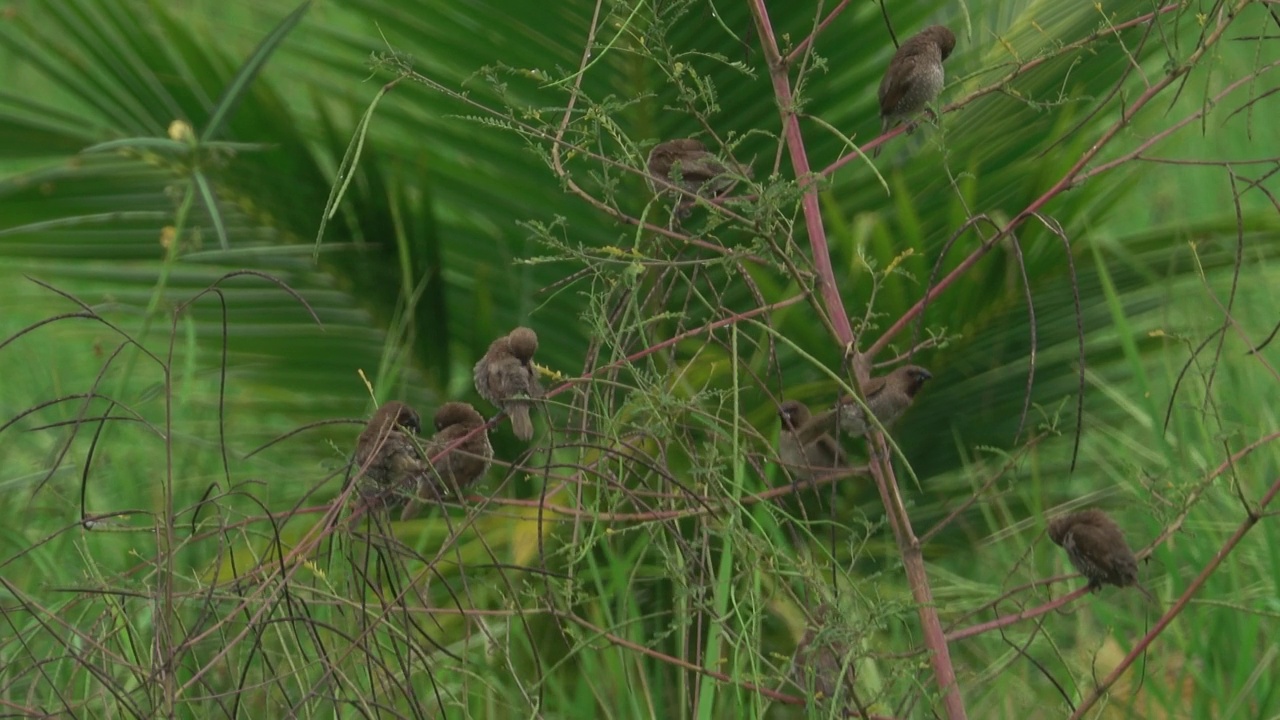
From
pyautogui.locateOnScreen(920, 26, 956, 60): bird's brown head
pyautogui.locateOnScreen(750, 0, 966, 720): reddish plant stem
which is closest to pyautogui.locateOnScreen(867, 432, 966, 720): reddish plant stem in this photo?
pyautogui.locateOnScreen(750, 0, 966, 720): reddish plant stem

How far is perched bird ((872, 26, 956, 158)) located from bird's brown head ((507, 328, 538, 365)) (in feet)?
2.74

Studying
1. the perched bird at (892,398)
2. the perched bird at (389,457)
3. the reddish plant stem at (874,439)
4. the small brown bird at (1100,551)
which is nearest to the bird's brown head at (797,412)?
the perched bird at (892,398)

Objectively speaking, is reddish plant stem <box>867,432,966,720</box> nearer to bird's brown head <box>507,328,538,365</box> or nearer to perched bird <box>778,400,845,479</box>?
bird's brown head <box>507,328,538,365</box>

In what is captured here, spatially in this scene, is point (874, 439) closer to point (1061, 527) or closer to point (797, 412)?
point (1061, 527)

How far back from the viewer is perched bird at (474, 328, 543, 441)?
324 cm

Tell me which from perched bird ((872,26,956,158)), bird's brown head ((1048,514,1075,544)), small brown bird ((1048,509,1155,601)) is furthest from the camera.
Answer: perched bird ((872,26,956,158))

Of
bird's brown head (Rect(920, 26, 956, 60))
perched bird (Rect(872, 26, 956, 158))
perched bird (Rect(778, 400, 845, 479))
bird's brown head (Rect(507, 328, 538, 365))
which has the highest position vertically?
bird's brown head (Rect(920, 26, 956, 60))

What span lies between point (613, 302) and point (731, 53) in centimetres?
85

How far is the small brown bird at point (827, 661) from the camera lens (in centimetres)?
215

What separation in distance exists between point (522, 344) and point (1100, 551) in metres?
1.31

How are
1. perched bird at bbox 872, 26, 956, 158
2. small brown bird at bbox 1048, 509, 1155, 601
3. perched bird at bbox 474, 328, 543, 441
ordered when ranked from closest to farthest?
small brown bird at bbox 1048, 509, 1155, 601, perched bird at bbox 872, 26, 956, 158, perched bird at bbox 474, 328, 543, 441

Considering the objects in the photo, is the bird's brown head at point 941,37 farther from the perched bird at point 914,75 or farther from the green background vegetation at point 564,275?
the green background vegetation at point 564,275

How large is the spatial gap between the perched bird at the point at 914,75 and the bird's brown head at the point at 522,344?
83cm

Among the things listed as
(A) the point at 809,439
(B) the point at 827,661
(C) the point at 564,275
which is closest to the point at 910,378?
(A) the point at 809,439
